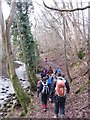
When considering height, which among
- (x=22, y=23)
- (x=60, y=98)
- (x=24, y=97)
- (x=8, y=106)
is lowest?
(x=8, y=106)

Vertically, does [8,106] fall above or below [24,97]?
below

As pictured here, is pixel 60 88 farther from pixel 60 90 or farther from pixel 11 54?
pixel 11 54

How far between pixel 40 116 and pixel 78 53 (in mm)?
17128

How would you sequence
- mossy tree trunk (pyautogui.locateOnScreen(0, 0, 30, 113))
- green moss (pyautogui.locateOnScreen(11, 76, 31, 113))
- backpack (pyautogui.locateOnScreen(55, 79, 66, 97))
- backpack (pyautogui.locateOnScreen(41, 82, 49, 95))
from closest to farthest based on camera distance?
1. backpack (pyautogui.locateOnScreen(55, 79, 66, 97))
2. backpack (pyautogui.locateOnScreen(41, 82, 49, 95))
3. mossy tree trunk (pyautogui.locateOnScreen(0, 0, 30, 113))
4. green moss (pyautogui.locateOnScreen(11, 76, 31, 113))

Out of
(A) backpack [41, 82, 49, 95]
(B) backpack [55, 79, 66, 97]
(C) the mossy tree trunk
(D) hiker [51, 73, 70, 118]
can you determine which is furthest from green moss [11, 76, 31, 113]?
(B) backpack [55, 79, 66, 97]

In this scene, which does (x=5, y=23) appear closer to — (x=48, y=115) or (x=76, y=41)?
(x=48, y=115)

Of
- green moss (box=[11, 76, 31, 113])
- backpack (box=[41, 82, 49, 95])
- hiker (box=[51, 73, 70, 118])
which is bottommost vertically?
green moss (box=[11, 76, 31, 113])

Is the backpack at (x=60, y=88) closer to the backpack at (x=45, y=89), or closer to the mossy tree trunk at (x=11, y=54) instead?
the backpack at (x=45, y=89)

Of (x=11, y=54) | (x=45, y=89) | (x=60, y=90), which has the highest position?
(x=11, y=54)

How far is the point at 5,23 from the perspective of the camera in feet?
42.1

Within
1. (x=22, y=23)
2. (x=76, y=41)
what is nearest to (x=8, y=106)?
(x=22, y=23)

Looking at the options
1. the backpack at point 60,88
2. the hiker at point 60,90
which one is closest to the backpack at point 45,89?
the hiker at point 60,90

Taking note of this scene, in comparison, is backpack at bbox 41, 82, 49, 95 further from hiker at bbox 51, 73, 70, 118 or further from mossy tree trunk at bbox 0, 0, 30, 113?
Answer: mossy tree trunk at bbox 0, 0, 30, 113

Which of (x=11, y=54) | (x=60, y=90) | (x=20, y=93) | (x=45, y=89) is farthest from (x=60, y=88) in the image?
(x=20, y=93)
